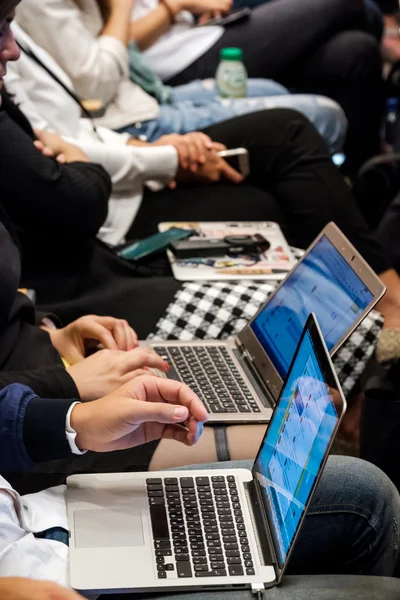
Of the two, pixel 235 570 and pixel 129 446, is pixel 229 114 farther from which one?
pixel 235 570

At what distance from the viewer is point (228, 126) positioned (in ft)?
8.21

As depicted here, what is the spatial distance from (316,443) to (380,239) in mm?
1606

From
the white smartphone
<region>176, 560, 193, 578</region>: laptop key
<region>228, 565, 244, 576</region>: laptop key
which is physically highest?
<region>176, 560, 193, 578</region>: laptop key

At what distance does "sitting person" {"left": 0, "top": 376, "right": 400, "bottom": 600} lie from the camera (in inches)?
44.5

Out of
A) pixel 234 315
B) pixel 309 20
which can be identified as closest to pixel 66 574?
pixel 234 315

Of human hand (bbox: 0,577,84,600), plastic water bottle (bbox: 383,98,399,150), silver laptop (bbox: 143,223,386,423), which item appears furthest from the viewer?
plastic water bottle (bbox: 383,98,399,150)

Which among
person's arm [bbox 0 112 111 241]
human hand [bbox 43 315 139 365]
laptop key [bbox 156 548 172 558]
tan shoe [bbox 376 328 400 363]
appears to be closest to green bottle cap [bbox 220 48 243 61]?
person's arm [bbox 0 112 111 241]

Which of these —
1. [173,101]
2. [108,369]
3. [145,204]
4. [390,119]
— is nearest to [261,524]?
[108,369]

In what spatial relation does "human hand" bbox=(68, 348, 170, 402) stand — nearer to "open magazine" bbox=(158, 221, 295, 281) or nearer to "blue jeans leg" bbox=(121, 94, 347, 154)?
"open magazine" bbox=(158, 221, 295, 281)

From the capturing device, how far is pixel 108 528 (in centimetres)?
119

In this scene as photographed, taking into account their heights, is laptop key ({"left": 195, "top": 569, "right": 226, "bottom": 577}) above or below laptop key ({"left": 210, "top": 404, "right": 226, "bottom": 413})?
above

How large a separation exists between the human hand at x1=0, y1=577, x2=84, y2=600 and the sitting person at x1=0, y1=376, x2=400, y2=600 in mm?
60

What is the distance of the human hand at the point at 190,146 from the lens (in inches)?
92.0

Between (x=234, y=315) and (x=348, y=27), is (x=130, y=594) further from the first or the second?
(x=348, y=27)
